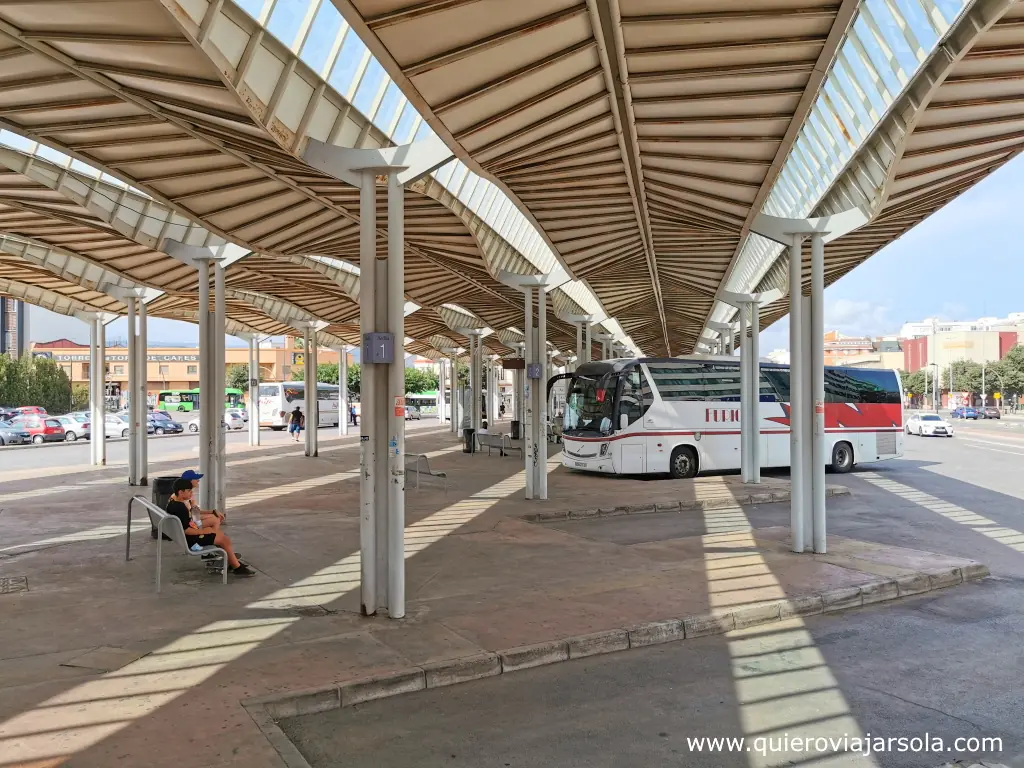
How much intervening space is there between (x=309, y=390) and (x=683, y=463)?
1342 centimetres

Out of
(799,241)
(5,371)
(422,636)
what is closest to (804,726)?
(422,636)

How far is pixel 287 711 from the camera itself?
530cm

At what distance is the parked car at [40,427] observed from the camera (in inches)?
1455

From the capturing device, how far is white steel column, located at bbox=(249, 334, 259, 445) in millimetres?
32000

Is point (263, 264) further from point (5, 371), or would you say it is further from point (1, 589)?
point (5, 371)

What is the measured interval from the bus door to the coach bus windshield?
0.26 metres

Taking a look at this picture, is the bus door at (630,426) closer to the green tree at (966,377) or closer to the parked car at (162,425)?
the parked car at (162,425)

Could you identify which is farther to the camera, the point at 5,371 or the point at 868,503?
the point at 5,371

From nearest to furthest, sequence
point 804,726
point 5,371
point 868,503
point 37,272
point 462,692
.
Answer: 1. point 804,726
2. point 462,692
3. point 868,503
4. point 37,272
5. point 5,371

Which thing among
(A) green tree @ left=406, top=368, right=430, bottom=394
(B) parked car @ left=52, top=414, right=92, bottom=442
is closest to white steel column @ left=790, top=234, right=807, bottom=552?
(B) parked car @ left=52, top=414, right=92, bottom=442

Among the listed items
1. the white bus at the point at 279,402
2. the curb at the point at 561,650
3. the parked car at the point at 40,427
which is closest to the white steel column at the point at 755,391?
the curb at the point at 561,650

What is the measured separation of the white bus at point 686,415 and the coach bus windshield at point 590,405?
0.09 ft

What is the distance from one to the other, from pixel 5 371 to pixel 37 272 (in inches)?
1716

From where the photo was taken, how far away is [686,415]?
21141 mm
